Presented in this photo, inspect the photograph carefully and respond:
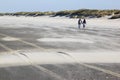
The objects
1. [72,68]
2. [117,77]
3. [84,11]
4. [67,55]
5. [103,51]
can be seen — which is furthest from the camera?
[84,11]

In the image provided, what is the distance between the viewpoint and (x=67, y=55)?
2089 centimetres

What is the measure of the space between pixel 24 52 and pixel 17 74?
276 inches

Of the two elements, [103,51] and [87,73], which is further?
[103,51]

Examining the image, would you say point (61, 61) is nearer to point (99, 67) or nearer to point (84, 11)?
point (99, 67)

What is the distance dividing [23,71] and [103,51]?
8.37 m

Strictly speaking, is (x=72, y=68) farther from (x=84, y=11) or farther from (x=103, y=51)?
(x=84, y=11)

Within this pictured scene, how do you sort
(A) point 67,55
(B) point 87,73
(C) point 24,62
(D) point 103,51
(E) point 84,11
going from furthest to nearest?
(E) point 84,11
(D) point 103,51
(A) point 67,55
(C) point 24,62
(B) point 87,73

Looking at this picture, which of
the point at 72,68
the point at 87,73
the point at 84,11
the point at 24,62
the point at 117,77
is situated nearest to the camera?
the point at 117,77

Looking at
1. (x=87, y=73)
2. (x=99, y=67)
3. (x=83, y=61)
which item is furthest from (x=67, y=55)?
(x=87, y=73)

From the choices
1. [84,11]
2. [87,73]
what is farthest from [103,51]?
[84,11]

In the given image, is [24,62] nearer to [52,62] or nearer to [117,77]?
[52,62]

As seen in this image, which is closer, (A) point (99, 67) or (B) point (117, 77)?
(B) point (117, 77)

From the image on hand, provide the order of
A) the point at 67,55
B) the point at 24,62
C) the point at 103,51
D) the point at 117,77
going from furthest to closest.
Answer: the point at 103,51 < the point at 67,55 < the point at 24,62 < the point at 117,77

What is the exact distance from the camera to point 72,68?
16.5m
